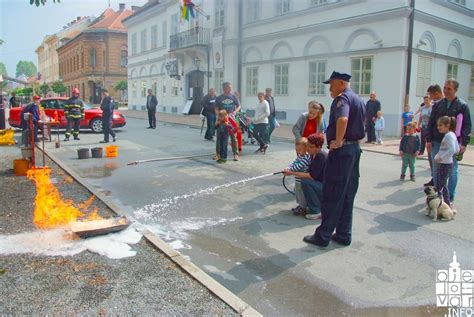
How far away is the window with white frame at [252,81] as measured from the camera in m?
24.5

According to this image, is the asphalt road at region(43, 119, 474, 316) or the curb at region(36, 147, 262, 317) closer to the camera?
the curb at region(36, 147, 262, 317)

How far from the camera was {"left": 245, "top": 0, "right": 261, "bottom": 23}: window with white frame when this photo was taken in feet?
79.0

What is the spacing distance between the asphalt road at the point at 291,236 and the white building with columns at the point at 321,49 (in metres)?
8.80

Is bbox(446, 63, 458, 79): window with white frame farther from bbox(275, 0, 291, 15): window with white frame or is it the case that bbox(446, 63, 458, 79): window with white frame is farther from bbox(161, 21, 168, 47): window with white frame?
bbox(161, 21, 168, 47): window with white frame

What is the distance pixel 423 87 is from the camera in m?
18.0

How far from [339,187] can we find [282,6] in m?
19.5

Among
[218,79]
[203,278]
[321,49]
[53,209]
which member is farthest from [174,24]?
[203,278]

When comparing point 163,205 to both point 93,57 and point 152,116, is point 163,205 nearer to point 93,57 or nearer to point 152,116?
point 152,116

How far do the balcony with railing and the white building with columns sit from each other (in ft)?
0.21

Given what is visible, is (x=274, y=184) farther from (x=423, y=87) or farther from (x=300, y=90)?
(x=300, y=90)

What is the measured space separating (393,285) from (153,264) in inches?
88.3

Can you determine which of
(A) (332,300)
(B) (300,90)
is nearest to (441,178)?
(A) (332,300)

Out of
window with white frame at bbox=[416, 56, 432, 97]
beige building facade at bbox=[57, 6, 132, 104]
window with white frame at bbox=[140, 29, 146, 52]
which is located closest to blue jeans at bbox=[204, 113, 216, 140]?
window with white frame at bbox=[416, 56, 432, 97]

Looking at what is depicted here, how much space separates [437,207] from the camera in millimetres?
5883
